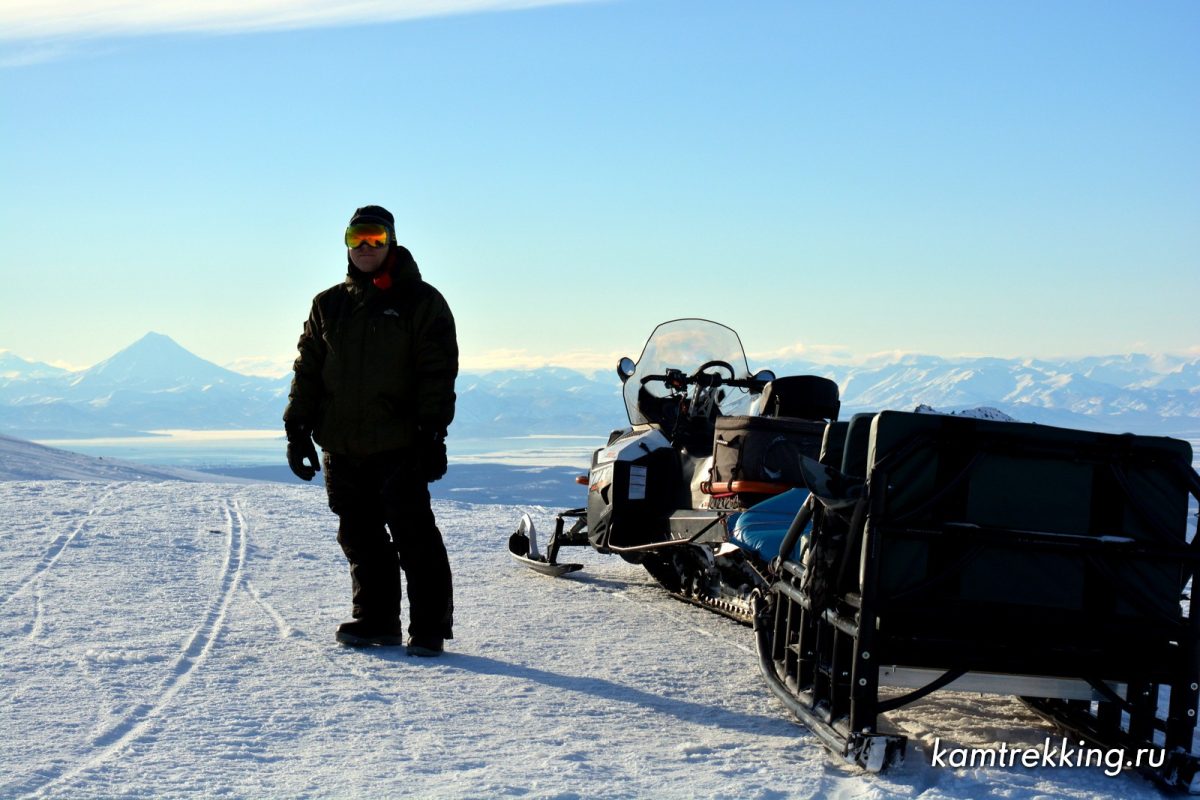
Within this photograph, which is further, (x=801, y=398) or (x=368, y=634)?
(x=801, y=398)

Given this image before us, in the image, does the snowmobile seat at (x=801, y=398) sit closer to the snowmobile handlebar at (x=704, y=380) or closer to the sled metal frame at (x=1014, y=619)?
the snowmobile handlebar at (x=704, y=380)

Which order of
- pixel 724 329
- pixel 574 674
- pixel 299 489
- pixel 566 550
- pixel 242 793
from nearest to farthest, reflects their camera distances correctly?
pixel 242 793 < pixel 574 674 < pixel 724 329 < pixel 566 550 < pixel 299 489

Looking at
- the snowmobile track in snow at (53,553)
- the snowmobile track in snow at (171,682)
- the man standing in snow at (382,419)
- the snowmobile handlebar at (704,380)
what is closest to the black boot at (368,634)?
the man standing in snow at (382,419)

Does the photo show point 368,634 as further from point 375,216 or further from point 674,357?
point 674,357

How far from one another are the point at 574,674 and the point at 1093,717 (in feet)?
6.61

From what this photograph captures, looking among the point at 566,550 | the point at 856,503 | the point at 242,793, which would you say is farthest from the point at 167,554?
the point at 856,503

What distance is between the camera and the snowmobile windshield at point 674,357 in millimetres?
8094

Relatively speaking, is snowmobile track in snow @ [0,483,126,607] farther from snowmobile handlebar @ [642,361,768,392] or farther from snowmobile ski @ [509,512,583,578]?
snowmobile handlebar @ [642,361,768,392]

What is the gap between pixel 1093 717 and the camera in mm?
4223

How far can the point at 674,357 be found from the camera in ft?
26.8

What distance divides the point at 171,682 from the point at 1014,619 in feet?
9.99

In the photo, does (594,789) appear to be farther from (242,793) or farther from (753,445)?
(753,445)

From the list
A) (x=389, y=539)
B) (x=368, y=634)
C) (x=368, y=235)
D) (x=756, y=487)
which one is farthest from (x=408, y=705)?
(x=756, y=487)

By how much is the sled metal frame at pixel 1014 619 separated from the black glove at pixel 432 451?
2.11 m
